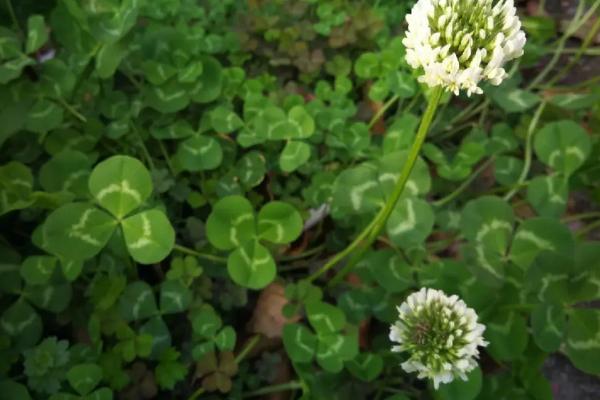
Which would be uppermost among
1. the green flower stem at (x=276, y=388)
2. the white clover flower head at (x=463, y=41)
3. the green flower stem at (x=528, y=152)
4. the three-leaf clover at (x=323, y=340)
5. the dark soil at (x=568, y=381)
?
the white clover flower head at (x=463, y=41)

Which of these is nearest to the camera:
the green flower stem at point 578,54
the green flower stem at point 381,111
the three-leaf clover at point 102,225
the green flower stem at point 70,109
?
the three-leaf clover at point 102,225

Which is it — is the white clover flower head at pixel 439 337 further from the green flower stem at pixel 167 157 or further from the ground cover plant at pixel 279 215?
the green flower stem at pixel 167 157

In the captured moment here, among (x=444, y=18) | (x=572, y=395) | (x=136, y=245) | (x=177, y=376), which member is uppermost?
(x=444, y=18)

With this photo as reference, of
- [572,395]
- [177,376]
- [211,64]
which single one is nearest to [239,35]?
[211,64]

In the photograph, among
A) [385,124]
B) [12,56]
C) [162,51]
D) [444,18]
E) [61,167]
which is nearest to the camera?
[444,18]

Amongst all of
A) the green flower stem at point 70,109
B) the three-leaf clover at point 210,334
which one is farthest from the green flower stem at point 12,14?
the three-leaf clover at point 210,334

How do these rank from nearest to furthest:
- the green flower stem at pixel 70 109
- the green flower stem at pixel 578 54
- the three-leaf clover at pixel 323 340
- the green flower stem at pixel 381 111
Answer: the three-leaf clover at pixel 323 340 → the green flower stem at pixel 70 109 → the green flower stem at pixel 381 111 → the green flower stem at pixel 578 54

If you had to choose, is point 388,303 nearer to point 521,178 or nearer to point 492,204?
point 492,204

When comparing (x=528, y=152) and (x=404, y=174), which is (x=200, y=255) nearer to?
(x=404, y=174)

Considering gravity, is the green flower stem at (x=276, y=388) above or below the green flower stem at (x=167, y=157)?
below
